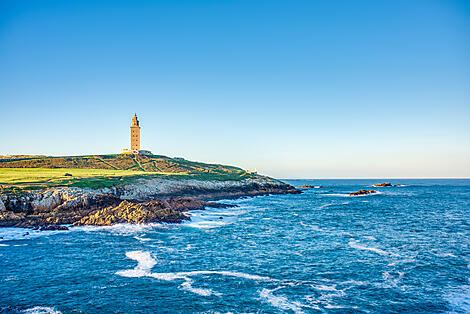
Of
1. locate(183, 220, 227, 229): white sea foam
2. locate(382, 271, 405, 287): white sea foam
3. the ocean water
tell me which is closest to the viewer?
the ocean water

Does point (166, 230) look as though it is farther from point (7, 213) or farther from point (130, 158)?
point (130, 158)

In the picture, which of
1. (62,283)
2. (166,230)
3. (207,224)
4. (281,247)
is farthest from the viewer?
(207,224)

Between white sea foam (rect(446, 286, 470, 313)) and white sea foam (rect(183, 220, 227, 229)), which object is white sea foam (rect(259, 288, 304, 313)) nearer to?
white sea foam (rect(446, 286, 470, 313))

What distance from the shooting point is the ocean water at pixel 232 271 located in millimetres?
16656

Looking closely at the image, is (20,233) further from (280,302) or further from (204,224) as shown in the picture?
(280,302)

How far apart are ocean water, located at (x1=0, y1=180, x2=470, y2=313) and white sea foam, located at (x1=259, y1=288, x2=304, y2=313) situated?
53mm

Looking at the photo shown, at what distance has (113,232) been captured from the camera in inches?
1410

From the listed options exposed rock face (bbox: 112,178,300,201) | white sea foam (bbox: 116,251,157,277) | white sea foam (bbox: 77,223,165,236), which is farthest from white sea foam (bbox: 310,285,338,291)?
exposed rock face (bbox: 112,178,300,201)

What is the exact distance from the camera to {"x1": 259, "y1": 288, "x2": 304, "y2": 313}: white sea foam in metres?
16.2

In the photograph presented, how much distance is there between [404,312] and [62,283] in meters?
19.4

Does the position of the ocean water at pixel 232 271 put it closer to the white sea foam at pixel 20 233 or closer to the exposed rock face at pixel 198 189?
the white sea foam at pixel 20 233

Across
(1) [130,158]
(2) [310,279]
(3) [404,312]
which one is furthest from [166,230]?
(1) [130,158]

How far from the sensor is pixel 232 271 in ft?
72.6

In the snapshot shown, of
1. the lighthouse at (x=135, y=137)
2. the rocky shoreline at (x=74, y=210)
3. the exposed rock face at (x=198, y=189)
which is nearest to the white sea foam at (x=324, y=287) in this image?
the rocky shoreline at (x=74, y=210)
